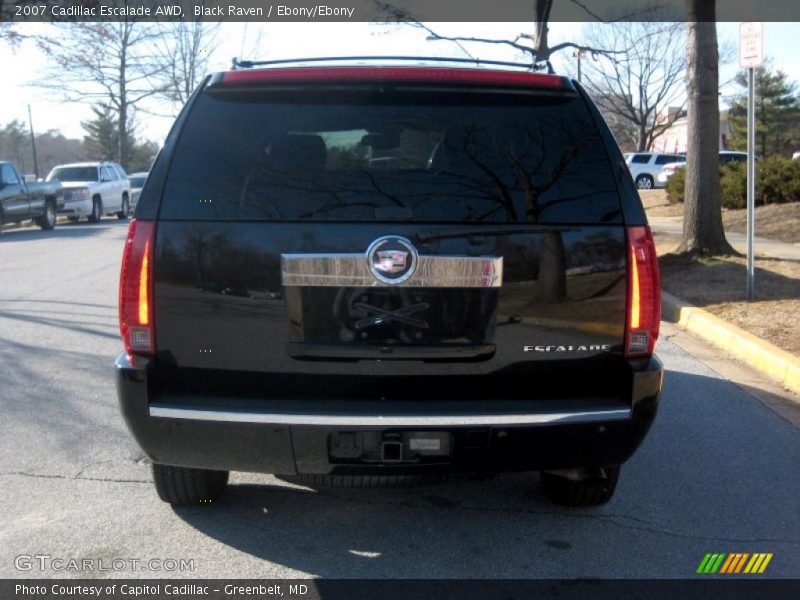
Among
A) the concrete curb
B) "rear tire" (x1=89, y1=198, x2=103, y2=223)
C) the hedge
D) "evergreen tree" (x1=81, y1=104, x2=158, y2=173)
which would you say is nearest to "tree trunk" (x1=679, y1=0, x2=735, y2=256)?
the concrete curb

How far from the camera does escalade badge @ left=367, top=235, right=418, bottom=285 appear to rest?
11.0 ft

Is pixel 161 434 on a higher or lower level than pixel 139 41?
lower

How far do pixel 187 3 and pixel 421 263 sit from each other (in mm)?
34611

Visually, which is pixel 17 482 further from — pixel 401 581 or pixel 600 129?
pixel 600 129

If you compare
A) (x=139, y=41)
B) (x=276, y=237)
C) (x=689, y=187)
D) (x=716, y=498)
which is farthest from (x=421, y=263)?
(x=139, y=41)

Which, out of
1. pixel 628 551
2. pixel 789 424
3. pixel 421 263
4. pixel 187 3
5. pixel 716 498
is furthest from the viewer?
pixel 187 3

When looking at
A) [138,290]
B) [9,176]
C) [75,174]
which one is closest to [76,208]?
[75,174]

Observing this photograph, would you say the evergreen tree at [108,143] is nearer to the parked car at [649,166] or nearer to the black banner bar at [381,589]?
the parked car at [649,166]

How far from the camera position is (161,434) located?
345 centimetres

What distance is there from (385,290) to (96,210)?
26.4 m

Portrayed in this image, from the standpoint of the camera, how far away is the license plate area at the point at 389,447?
11.0 feet

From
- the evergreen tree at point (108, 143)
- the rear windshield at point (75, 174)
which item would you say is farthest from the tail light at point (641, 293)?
the evergreen tree at point (108, 143)

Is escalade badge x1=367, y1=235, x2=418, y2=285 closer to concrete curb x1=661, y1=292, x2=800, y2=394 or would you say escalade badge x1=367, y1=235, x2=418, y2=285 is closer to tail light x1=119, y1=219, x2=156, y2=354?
tail light x1=119, y1=219, x2=156, y2=354

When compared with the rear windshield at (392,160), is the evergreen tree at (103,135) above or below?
above
